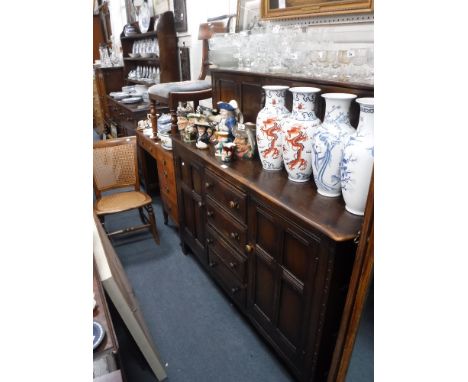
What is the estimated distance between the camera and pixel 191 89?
2521 mm

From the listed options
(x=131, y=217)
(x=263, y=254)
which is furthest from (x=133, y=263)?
(x=263, y=254)

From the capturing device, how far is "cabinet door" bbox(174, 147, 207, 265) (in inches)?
72.4

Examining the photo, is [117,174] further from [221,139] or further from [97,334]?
[97,334]

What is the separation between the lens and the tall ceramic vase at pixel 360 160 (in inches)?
36.4

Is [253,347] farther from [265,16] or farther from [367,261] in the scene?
[265,16]

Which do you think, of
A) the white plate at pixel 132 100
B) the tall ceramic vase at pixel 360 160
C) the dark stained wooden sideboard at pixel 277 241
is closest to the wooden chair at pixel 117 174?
the dark stained wooden sideboard at pixel 277 241

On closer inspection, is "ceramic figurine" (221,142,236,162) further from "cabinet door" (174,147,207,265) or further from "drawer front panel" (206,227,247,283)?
"drawer front panel" (206,227,247,283)

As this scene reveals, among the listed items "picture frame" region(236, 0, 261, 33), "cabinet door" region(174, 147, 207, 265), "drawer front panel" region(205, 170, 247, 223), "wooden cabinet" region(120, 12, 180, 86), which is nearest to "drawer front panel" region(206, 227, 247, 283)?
"cabinet door" region(174, 147, 207, 265)

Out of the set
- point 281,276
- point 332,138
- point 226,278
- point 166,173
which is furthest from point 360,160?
point 166,173

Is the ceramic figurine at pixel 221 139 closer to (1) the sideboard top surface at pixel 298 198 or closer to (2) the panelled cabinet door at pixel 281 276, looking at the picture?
(1) the sideboard top surface at pixel 298 198

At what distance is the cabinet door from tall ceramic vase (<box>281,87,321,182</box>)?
631mm

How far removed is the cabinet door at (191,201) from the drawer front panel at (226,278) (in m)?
0.11

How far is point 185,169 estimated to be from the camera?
1.95m
